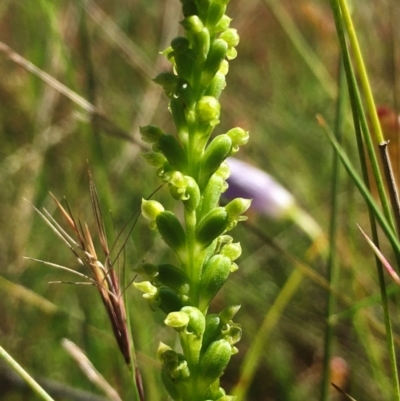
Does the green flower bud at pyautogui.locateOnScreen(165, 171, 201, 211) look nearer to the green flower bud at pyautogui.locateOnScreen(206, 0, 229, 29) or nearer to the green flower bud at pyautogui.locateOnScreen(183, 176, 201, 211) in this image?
the green flower bud at pyautogui.locateOnScreen(183, 176, 201, 211)

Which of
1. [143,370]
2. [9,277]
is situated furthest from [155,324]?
[9,277]

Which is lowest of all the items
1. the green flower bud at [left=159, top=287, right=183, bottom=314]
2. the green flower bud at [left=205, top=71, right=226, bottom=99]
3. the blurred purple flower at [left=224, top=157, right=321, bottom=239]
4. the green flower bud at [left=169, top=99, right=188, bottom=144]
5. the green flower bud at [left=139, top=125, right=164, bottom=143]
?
the green flower bud at [left=159, top=287, right=183, bottom=314]

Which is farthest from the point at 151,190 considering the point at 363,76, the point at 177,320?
A: the point at 177,320

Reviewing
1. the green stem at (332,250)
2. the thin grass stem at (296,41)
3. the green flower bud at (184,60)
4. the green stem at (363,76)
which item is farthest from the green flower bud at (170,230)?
the thin grass stem at (296,41)

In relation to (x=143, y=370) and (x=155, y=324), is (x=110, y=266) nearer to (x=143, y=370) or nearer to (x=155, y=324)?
(x=143, y=370)

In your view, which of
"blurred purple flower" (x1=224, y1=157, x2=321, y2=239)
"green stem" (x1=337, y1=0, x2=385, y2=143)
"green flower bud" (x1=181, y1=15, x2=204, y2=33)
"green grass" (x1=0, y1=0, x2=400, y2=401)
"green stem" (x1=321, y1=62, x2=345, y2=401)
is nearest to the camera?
"green flower bud" (x1=181, y1=15, x2=204, y2=33)

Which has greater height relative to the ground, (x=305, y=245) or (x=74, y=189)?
(x=74, y=189)

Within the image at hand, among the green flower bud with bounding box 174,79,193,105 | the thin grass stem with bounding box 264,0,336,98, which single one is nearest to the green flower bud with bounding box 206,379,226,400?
the green flower bud with bounding box 174,79,193,105
